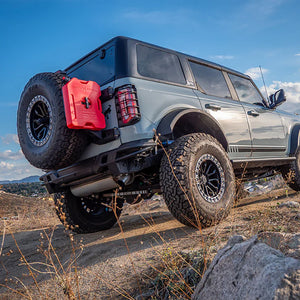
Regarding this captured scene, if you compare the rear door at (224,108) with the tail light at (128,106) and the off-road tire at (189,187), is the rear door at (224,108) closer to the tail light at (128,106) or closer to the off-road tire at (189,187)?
the off-road tire at (189,187)

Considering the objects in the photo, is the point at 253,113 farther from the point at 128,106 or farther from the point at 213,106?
the point at 128,106

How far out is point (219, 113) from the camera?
13.2 ft

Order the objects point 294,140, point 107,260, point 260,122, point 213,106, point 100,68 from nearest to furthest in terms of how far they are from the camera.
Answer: point 107,260
point 100,68
point 213,106
point 260,122
point 294,140

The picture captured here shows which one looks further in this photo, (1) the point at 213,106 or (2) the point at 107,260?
(1) the point at 213,106

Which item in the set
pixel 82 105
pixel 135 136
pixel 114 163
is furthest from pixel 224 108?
pixel 82 105

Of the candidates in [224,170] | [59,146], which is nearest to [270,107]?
[224,170]

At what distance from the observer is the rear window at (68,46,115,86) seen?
3320 mm

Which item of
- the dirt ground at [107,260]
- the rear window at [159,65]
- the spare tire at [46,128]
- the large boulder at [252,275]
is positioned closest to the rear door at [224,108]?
the rear window at [159,65]

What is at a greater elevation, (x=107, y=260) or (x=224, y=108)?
(x=224, y=108)

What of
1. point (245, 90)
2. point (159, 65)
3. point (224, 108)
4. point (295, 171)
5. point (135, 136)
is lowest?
point (295, 171)

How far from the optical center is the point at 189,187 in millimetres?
2838

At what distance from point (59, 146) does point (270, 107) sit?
400cm

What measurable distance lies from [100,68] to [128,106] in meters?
0.81

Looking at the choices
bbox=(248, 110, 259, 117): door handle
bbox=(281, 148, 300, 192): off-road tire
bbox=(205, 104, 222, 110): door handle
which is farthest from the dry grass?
bbox=(281, 148, 300, 192): off-road tire
